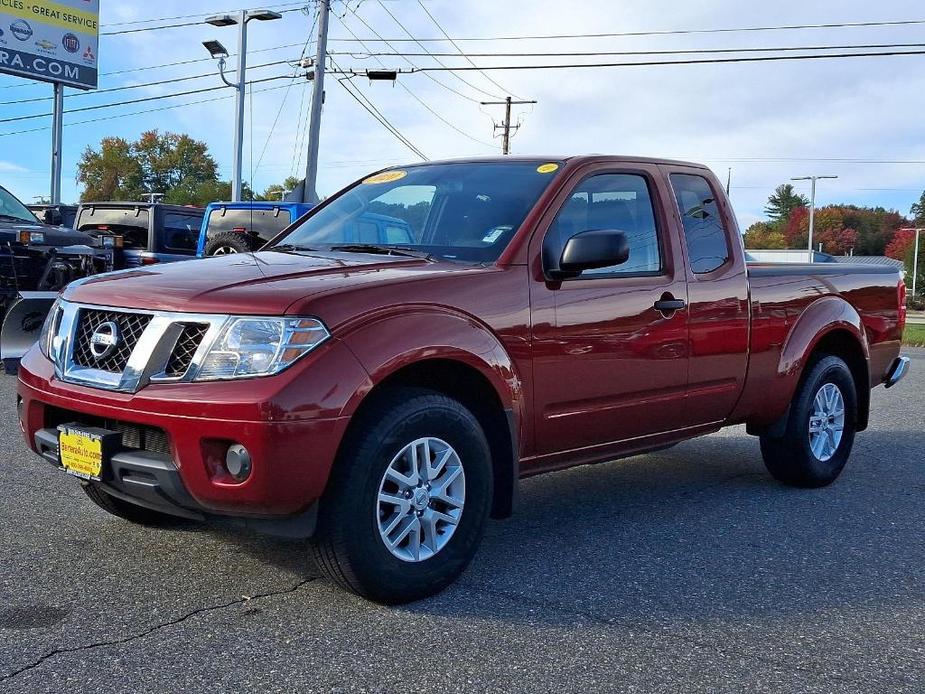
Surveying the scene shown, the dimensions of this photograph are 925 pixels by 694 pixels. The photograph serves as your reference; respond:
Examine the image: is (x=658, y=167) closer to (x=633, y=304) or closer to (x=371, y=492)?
(x=633, y=304)

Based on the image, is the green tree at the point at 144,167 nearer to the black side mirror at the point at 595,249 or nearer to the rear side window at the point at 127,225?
the rear side window at the point at 127,225

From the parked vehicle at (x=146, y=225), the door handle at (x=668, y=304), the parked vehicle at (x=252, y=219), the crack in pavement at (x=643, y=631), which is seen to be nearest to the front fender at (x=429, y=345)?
the crack in pavement at (x=643, y=631)

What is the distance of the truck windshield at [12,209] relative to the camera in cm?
1041

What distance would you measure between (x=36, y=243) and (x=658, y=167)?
6.95 m

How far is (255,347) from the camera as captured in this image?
3.43 metres

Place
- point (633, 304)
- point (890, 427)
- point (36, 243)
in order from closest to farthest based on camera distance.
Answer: point (633, 304), point (890, 427), point (36, 243)

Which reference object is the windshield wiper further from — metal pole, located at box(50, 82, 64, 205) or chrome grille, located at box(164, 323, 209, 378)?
metal pole, located at box(50, 82, 64, 205)

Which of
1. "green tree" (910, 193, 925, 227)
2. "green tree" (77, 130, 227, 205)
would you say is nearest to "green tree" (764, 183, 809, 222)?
"green tree" (910, 193, 925, 227)

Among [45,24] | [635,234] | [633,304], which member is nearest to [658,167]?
[635,234]

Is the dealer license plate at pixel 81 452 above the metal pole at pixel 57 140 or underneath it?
underneath

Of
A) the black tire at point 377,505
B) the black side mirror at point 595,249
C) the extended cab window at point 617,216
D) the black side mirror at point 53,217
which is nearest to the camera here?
the black tire at point 377,505

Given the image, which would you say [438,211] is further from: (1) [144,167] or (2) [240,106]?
(1) [144,167]

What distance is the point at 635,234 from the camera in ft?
16.3

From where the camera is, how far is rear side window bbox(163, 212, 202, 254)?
14133mm
